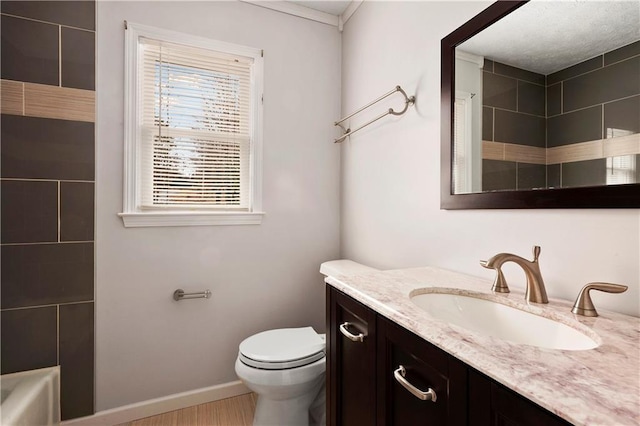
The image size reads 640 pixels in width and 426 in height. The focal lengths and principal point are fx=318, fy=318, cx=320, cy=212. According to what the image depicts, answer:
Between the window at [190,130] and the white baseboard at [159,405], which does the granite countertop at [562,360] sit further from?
the white baseboard at [159,405]

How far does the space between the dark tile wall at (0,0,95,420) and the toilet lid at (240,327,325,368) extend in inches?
34.5

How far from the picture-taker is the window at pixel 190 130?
1764 mm

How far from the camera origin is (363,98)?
1974 mm

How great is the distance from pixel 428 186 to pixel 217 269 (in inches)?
51.5

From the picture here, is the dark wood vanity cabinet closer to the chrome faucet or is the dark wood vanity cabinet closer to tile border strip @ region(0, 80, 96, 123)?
the chrome faucet

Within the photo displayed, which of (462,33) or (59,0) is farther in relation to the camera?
(59,0)

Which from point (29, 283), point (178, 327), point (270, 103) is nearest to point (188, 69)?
point (270, 103)

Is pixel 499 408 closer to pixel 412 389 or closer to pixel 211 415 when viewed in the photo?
pixel 412 389

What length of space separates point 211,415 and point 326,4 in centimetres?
262

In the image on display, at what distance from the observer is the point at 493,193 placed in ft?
3.68

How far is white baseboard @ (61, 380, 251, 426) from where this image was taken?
1.68m

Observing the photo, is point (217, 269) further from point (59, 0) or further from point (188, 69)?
point (59, 0)

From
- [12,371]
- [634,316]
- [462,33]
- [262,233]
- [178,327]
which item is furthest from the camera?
[262,233]

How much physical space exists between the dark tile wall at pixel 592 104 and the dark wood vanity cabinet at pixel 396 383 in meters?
0.64
